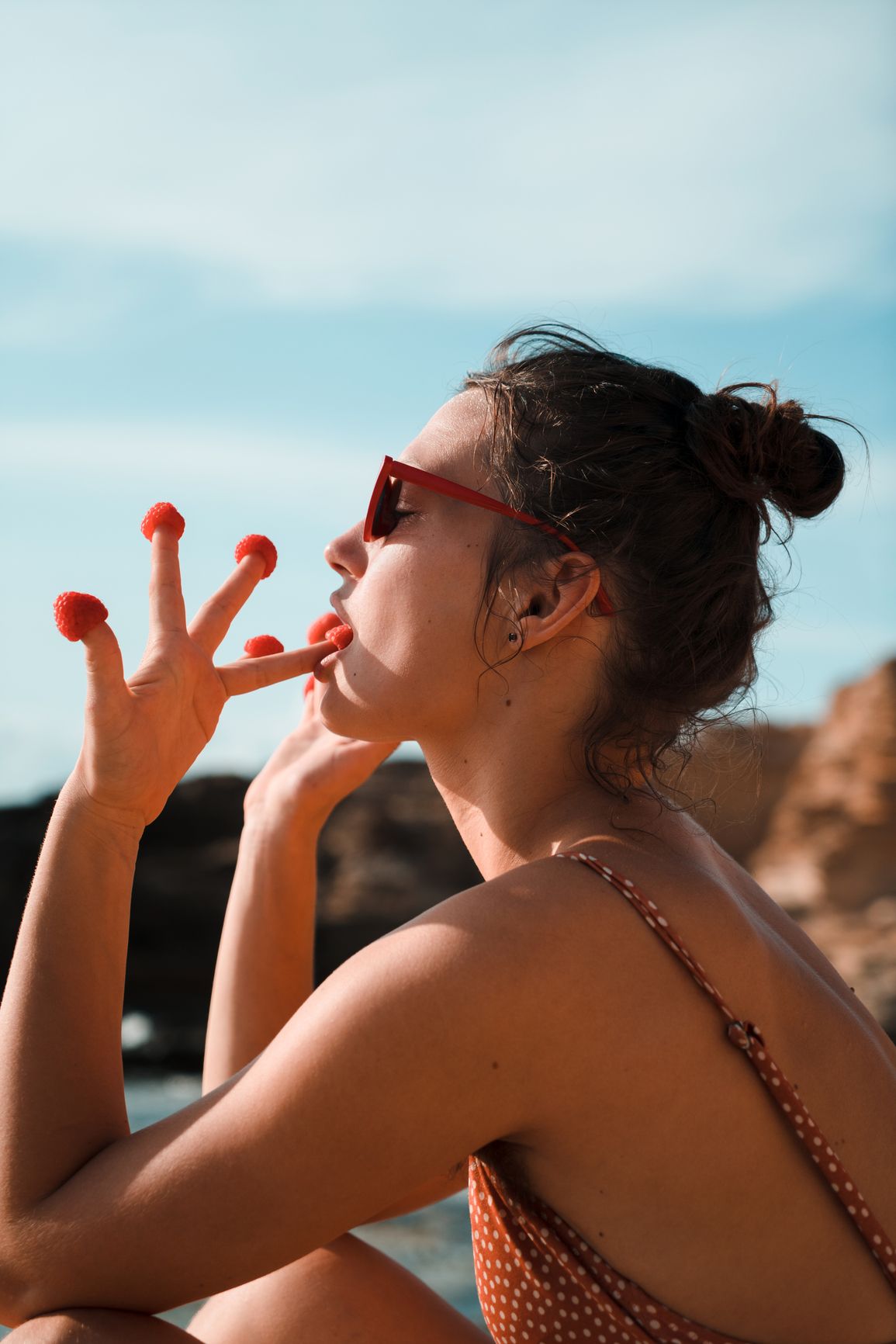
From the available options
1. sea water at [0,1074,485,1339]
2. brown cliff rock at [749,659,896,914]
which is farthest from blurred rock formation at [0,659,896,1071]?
sea water at [0,1074,485,1339]

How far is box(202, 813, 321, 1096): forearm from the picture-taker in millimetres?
2869

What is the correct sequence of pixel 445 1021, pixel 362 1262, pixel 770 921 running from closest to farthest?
pixel 445 1021
pixel 770 921
pixel 362 1262

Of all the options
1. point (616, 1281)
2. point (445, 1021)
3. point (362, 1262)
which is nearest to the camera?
point (445, 1021)

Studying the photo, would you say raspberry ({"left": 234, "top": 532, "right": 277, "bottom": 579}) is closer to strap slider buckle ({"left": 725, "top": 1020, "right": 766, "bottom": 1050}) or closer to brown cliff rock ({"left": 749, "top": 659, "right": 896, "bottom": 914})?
strap slider buckle ({"left": 725, "top": 1020, "right": 766, "bottom": 1050})

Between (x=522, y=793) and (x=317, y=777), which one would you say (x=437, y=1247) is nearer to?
(x=317, y=777)

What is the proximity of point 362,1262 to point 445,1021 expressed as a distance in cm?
108

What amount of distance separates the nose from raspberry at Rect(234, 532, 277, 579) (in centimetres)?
16

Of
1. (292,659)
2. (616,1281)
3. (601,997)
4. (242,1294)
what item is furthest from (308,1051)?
(242,1294)

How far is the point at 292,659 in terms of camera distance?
2.47 metres

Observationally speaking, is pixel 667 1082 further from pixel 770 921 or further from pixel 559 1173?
pixel 770 921

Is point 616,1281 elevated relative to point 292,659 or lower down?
lower down

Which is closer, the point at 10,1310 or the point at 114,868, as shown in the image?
the point at 10,1310

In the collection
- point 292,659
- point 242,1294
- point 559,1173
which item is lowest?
point 242,1294

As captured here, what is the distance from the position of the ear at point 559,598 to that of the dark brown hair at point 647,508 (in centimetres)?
2
